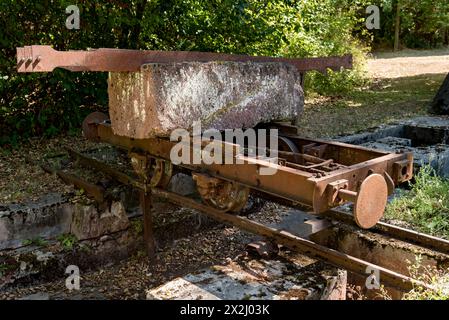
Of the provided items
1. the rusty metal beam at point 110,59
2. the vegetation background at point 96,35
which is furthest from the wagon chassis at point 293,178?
the vegetation background at point 96,35

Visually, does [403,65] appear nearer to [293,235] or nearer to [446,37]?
[446,37]

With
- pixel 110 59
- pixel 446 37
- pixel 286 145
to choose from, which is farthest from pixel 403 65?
pixel 110 59

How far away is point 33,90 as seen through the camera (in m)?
7.32

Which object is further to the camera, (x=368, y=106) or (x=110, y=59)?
(x=368, y=106)

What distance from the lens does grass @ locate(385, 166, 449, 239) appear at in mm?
4520

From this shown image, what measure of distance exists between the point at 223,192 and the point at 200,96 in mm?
953

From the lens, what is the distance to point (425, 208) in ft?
15.7

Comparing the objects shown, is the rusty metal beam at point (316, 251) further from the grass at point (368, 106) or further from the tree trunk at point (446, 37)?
the tree trunk at point (446, 37)

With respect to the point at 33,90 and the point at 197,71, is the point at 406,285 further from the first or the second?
the point at 33,90

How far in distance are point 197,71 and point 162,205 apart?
2.03 m

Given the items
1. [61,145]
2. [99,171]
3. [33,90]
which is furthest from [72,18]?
[99,171]

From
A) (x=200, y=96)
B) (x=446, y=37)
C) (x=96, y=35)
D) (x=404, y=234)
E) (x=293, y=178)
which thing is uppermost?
(x=446, y=37)

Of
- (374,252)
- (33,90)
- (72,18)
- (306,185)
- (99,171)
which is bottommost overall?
(374,252)

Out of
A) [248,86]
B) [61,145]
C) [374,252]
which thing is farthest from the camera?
[61,145]
